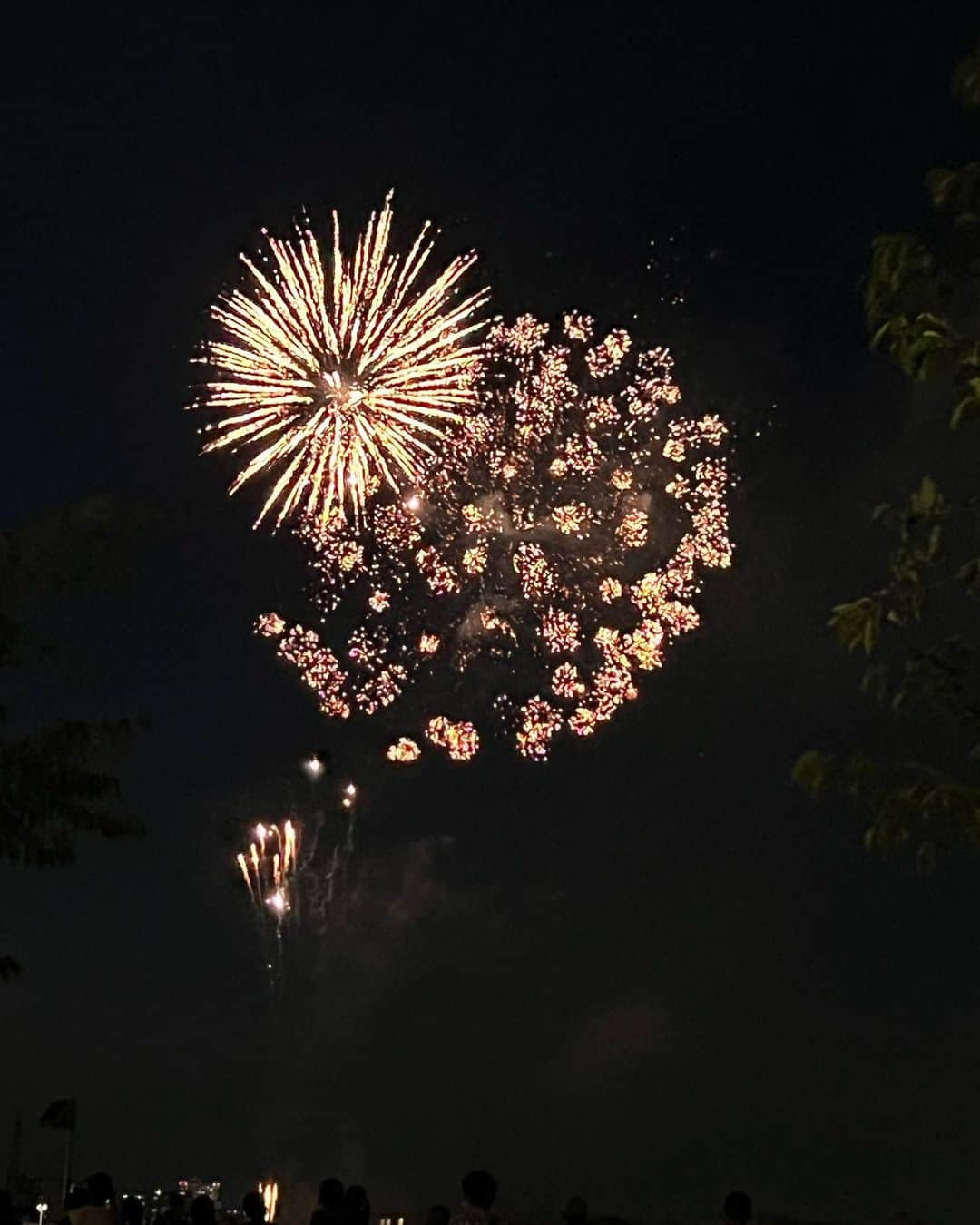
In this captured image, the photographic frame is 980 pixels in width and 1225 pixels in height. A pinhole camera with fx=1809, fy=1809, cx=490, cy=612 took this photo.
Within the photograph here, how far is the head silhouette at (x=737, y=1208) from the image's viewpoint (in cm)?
1049

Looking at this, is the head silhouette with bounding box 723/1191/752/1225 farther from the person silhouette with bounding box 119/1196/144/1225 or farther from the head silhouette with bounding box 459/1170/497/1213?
the person silhouette with bounding box 119/1196/144/1225

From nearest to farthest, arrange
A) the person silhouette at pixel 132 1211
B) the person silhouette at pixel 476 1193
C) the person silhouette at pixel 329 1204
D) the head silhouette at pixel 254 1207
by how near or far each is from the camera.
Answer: the person silhouette at pixel 476 1193
the person silhouette at pixel 329 1204
the head silhouette at pixel 254 1207
the person silhouette at pixel 132 1211

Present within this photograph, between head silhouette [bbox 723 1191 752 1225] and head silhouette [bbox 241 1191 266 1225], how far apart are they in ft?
13.7

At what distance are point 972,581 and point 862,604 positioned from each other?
1.44 feet

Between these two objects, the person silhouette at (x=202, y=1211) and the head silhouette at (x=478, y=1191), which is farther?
the person silhouette at (x=202, y=1211)

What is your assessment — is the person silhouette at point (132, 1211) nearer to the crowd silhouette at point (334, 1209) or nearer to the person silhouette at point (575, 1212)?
the crowd silhouette at point (334, 1209)

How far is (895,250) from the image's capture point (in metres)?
7.28

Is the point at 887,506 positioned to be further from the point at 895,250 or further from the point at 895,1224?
the point at 895,1224

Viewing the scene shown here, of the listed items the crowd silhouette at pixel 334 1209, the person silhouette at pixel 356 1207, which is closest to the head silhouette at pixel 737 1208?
the crowd silhouette at pixel 334 1209

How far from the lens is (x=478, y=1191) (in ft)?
33.3

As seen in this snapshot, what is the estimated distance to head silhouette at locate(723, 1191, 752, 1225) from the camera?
413 inches

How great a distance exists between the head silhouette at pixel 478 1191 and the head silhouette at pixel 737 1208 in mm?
1402

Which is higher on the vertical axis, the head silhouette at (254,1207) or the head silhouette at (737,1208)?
the head silhouette at (254,1207)

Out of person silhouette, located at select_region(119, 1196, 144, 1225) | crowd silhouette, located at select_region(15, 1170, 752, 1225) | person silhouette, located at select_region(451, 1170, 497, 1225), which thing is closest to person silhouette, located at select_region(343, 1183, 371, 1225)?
crowd silhouette, located at select_region(15, 1170, 752, 1225)
